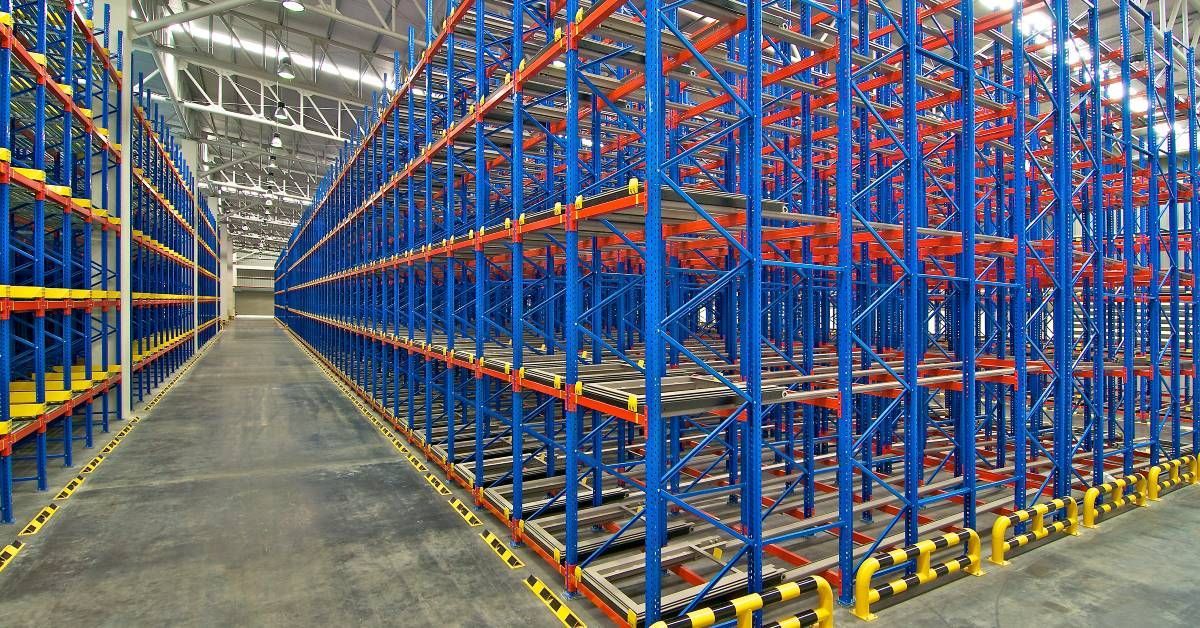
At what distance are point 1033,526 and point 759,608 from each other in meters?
4.27

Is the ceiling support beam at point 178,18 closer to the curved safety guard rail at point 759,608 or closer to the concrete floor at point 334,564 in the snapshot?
the concrete floor at point 334,564

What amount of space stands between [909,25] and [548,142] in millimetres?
4566

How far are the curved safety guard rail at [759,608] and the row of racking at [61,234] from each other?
812 cm

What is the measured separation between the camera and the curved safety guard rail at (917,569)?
5434mm

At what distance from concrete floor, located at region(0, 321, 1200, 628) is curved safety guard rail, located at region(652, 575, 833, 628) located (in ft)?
1.51

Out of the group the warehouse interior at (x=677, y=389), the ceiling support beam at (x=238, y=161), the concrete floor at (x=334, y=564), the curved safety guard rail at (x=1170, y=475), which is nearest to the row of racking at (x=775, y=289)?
the warehouse interior at (x=677, y=389)

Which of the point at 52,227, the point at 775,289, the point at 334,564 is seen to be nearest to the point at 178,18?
the point at 52,227

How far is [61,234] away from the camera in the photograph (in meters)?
12.3

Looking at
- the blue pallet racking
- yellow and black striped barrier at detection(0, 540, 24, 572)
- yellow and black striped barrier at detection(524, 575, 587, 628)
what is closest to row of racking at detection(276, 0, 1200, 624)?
yellow and black striped barrier at detection(524, 575, 587, 628)

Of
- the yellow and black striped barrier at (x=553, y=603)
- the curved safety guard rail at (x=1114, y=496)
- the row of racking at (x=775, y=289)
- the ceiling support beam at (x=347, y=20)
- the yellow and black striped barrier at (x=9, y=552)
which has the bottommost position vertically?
the yellow and black striped barrier at (x=553, y=603)

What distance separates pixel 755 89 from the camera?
5262mm

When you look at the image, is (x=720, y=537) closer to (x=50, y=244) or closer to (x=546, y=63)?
(x=546, y=63)

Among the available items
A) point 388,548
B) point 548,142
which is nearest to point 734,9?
point 548,142

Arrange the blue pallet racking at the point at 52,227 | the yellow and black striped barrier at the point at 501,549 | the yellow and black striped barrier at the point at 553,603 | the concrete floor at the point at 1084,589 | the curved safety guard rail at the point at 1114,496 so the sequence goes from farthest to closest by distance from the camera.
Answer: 1. the blue pallet racking at the point at 52,227
2. the curved safety guard rail at the point at 1114,496
3. the yellow and black striped barrier at the point at 501,549
4. the concrete floor at the point at 1084,589
5. the yellow and black striped barrier at the point at 553,603
